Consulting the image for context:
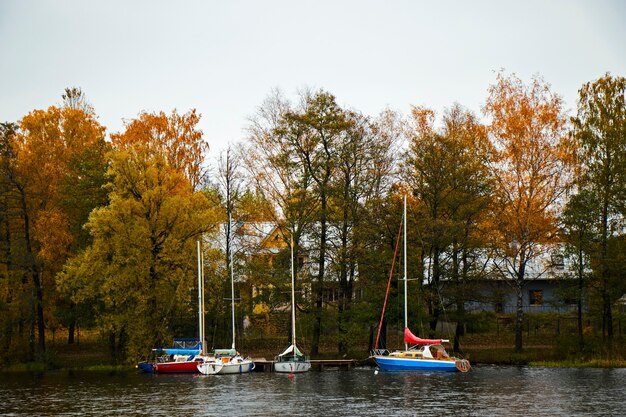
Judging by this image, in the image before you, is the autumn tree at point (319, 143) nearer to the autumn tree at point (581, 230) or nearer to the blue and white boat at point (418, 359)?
the blue and white boat at point (418, 359)

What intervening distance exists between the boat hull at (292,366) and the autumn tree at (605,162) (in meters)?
22.6

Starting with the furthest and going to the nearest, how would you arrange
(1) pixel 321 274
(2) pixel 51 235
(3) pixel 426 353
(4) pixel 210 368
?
(1) pixel 321 274, (2) pixel 51 235, (4) pixel 210 368, (3) pixel 426 353

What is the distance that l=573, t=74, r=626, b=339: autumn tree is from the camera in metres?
64.5

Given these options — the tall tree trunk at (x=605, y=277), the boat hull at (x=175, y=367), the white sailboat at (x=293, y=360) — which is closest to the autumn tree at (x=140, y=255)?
the boat hull at (x=175, y=367)

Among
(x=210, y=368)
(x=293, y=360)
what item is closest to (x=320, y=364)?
(x=293, y=360)

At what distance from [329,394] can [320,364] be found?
1892 cm

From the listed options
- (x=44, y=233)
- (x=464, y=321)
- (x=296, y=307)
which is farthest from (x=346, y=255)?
(x=44, y=233)

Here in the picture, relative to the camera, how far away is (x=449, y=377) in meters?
58.4

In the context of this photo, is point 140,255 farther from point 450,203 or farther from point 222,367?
point 450,203

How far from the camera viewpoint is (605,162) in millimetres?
66188

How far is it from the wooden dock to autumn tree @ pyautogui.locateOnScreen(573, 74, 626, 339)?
64.1 ft

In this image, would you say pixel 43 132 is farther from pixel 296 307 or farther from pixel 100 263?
pixel 296 307

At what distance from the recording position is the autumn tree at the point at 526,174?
66.6 meters

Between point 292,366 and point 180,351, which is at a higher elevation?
point 180,351
